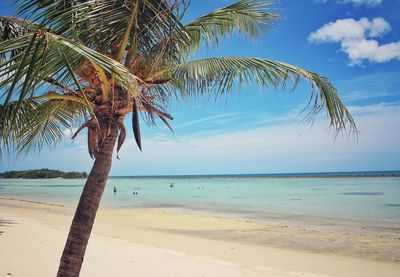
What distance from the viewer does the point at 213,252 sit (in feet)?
30.6

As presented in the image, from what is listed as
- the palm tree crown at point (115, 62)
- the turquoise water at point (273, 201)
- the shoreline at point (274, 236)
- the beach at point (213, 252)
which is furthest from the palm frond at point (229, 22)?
the turquoise water at point (273, 201)

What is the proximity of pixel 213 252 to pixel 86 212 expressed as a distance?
6538mm

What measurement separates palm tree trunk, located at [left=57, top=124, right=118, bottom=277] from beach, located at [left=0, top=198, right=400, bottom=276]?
2.84 meters

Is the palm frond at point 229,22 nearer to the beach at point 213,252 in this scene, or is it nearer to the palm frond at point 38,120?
the palm frond at point 38,120

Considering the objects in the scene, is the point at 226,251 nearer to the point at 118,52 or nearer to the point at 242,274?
the point at 242,274

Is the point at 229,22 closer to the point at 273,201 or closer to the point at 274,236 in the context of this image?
the point at 274,236

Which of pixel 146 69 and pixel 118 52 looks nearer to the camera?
pixel 118 52

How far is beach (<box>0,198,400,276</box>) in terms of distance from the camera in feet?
21.4

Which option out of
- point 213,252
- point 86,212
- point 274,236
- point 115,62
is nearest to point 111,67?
point 115,62

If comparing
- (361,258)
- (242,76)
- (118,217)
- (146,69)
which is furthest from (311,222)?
(146,69)

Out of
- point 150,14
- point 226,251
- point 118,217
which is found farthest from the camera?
point 118,217

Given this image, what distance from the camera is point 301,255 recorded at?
9.10m

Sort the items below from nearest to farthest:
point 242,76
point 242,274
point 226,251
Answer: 1. point 242,76
2. point 242,274
3. point 226,251

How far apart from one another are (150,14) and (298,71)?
6.00 feet
